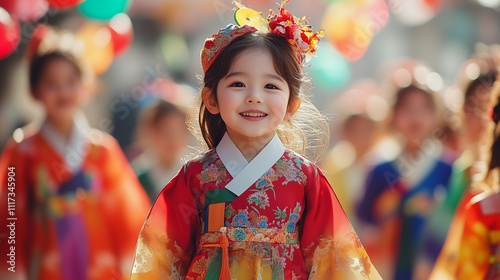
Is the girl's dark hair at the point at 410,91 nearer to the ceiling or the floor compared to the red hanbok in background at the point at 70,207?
nearer to the ceiling

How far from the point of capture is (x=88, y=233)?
3082mm

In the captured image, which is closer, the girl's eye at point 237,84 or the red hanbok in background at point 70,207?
Answer: the girl's eye at point 237,84

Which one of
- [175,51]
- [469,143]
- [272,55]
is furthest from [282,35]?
[469,143]

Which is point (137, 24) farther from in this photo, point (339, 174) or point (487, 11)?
point (487, 11)

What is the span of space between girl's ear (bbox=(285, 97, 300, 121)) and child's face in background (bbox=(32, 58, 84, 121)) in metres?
1.45

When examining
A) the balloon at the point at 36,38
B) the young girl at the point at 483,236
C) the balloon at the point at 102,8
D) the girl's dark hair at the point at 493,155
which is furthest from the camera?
the balloon at the point at 102,8

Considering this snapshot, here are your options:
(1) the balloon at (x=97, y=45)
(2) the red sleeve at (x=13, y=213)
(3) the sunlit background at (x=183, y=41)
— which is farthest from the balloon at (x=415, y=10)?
(2) the red sleeve at (x=13, y=213)

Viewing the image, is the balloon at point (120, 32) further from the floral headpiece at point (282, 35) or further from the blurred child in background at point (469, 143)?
the blurred child in background at point (469, 143)

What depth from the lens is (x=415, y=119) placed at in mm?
3814

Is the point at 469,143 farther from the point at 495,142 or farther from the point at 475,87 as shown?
the point at 495,142

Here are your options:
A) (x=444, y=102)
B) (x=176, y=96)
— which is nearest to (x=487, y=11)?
(x=444, y=102)

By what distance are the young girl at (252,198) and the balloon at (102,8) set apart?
4.48 feet

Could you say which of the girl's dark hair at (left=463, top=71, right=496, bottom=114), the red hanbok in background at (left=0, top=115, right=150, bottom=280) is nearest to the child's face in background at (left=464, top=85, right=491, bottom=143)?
the girl's dark hair at (left=463, top=71, right=496, bottom=114)

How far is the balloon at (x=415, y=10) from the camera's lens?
3.70 meters
